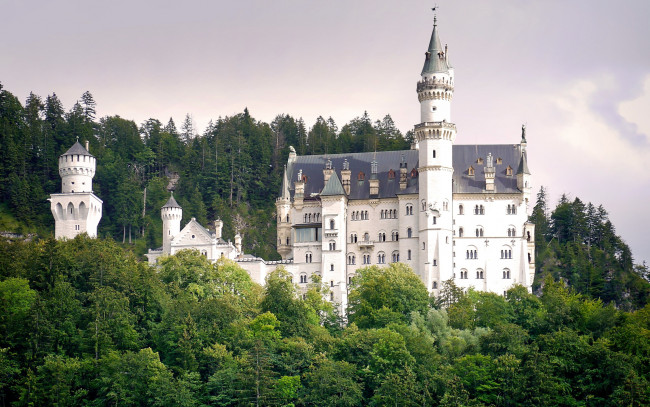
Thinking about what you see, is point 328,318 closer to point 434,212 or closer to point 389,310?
point 389,310

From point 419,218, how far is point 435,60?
13222 mm

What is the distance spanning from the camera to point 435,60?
95.2 m

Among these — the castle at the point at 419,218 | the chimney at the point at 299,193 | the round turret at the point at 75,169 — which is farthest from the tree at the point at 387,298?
the round turret at the point at 75,169

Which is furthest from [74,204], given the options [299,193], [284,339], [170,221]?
[284,339]

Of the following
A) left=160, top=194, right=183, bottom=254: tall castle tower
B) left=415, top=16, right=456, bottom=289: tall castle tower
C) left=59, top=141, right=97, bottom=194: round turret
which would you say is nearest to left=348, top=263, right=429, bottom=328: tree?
left=415, top=16, right=456, bottom=289: tall castle tower

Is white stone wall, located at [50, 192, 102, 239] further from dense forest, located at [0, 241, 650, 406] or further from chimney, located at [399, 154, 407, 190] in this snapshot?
chimney, located at [399, 154, 407, 190]

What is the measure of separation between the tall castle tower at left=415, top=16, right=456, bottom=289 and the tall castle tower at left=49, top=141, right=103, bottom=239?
26688 millimetres

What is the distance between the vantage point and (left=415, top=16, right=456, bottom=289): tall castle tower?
9200cm

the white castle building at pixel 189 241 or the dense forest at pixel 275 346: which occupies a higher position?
the white castle building at pixel 189 241

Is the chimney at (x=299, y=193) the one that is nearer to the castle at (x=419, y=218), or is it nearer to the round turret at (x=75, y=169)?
the castle at (x=419, y=218)

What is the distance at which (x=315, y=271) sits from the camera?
94.6 m

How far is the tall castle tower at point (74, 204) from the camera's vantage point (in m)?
92.6

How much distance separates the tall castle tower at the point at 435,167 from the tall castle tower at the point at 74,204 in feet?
87.6

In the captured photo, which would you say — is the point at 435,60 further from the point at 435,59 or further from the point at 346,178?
the point at 346,178
